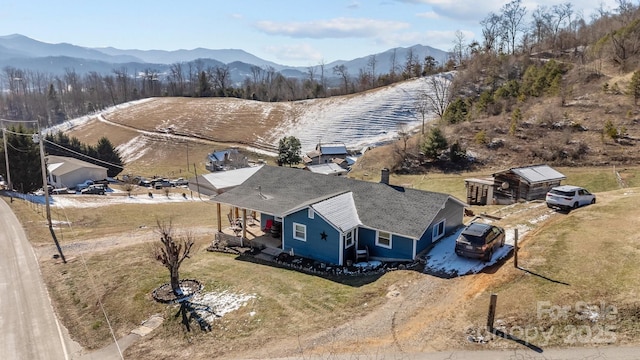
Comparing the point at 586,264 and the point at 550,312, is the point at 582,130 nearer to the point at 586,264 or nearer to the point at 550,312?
the point at 586,264

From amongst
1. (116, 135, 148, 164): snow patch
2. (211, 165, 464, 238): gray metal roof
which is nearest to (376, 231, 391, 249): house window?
(211, 165, 464, 238): gray metal roof


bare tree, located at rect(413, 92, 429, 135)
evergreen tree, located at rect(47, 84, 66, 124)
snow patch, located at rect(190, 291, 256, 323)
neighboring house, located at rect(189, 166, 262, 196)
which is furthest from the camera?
evergreen tree, located at rect(47, 84, 66, 124)

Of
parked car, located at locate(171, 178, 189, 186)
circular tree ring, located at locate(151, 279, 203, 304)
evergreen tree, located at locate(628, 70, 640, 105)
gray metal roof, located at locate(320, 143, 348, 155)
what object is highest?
evergreen tree, located at locate(628, 70, 640, 105)

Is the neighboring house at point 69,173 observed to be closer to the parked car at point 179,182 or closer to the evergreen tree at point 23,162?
the evergreen tree at point 23,162

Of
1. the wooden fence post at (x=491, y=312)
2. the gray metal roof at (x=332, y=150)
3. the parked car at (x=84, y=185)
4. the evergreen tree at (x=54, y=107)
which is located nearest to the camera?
the wooden fence post at (x=491, y=312)

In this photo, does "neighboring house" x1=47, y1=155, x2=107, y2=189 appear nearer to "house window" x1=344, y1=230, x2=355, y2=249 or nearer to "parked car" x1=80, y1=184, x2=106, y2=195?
"parked car" x1=80, y1=184, x2=106, y2=195

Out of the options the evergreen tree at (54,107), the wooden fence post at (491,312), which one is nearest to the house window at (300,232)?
the wooden fence post at (491,312)
